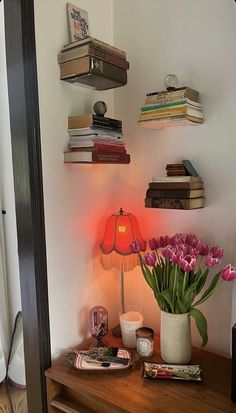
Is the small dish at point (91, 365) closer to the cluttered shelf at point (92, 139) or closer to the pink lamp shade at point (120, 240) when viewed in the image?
the pink lamp shade at point (120, 240)

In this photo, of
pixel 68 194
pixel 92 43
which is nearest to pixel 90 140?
pixel 68 194

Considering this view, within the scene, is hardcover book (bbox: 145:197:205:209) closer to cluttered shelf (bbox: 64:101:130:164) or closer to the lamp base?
cluttered shelf (bbox: 64:101:130:164)

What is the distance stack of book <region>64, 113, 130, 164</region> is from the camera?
4.00 feet

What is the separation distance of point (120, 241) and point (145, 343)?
0.42 metres

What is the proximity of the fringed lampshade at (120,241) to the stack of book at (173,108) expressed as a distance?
1.38ft

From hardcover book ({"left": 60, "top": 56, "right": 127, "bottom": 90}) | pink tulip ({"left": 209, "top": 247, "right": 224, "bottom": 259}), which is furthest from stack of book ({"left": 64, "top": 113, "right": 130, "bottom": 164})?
pink tulip ({"left": 209, "top": 247, "right": 224, "bottom": 259})

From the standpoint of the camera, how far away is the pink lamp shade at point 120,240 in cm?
136

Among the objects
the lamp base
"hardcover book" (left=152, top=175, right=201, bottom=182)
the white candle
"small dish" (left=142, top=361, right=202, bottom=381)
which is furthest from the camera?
the lamp base

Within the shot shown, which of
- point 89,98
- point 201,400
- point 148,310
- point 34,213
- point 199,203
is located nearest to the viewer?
point 201,400

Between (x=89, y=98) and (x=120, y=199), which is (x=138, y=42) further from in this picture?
(x=120, y=199)

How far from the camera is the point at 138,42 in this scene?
1409 mm

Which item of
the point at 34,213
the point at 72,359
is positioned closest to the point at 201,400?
the point at 72,359

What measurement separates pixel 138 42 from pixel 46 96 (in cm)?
53

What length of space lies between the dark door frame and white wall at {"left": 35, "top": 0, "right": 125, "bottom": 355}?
0.13 ft
